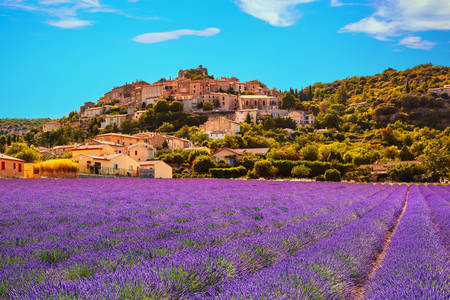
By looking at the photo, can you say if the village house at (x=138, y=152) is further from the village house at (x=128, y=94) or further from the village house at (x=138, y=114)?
the village house at (x=128, y=94)

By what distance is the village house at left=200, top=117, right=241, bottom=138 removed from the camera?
84812 millimetres

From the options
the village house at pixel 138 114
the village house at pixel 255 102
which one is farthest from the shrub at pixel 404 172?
the village house at pixel 138 114

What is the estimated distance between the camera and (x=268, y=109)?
11256 centimetres

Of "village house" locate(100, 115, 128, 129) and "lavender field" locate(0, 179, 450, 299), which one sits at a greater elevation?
"village house" locate(100, 115, 128, 129)

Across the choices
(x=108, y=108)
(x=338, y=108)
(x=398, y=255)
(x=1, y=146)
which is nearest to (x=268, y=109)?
(x=338, y=108)

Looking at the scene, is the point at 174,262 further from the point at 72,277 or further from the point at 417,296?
the point at 417,296

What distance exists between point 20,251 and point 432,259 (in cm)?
488

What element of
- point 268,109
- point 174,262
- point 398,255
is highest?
point 268,109

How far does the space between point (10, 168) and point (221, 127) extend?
62.9 metres

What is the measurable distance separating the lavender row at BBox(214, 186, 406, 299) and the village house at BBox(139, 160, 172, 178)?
3273 cm

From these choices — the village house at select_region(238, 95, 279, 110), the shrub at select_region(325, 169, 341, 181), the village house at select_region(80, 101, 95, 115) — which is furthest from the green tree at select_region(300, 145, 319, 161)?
the village house at select_region(80, 101, 95, 115)

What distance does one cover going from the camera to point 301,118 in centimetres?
10688

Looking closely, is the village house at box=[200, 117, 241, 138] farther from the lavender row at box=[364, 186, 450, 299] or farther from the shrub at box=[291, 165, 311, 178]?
the lavender row at box=[364, 186, 450, 299]

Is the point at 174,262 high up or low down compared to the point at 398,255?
up
